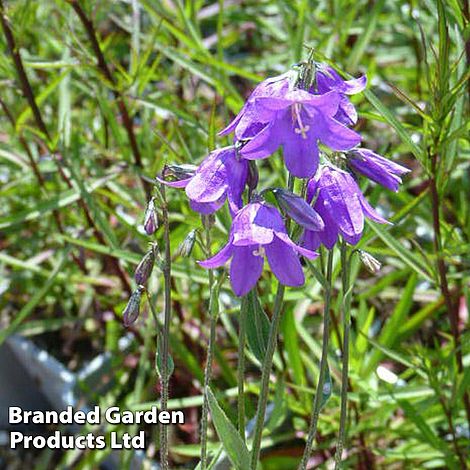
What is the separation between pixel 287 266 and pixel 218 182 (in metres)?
0.10

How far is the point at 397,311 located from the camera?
1.34m

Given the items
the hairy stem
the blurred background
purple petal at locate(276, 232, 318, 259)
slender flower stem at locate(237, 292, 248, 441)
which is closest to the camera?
purple petal at locate(276, 232, 318, 259)

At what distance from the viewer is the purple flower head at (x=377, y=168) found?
2.59 ft

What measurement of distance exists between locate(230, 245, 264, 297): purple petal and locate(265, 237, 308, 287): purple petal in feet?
0.06

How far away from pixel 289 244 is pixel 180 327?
0.83 meters

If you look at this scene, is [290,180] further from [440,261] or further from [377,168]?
[440,261]

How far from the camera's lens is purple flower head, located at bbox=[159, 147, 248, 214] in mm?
739

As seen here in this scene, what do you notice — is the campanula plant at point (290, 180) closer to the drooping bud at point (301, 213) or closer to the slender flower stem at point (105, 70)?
the drooping bud at point (301, 213)

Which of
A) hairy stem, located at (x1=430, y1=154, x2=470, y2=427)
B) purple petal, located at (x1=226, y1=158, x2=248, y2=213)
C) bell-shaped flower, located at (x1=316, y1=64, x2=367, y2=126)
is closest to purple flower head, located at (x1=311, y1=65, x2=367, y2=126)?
bell-shaped flower, located at (x1=316, y1=64, x2=367, y2=126)

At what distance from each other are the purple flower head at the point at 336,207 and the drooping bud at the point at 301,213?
25 millimetres

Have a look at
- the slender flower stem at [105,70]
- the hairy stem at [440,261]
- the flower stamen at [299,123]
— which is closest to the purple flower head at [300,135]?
the flower stamen at [299,123]

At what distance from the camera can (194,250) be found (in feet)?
4.39

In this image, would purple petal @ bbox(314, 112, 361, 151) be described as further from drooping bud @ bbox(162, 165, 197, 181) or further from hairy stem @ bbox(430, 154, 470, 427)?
hairy stem @ bbox(430, 154, 470, 427)

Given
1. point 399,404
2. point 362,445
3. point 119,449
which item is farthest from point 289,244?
point 119,449
